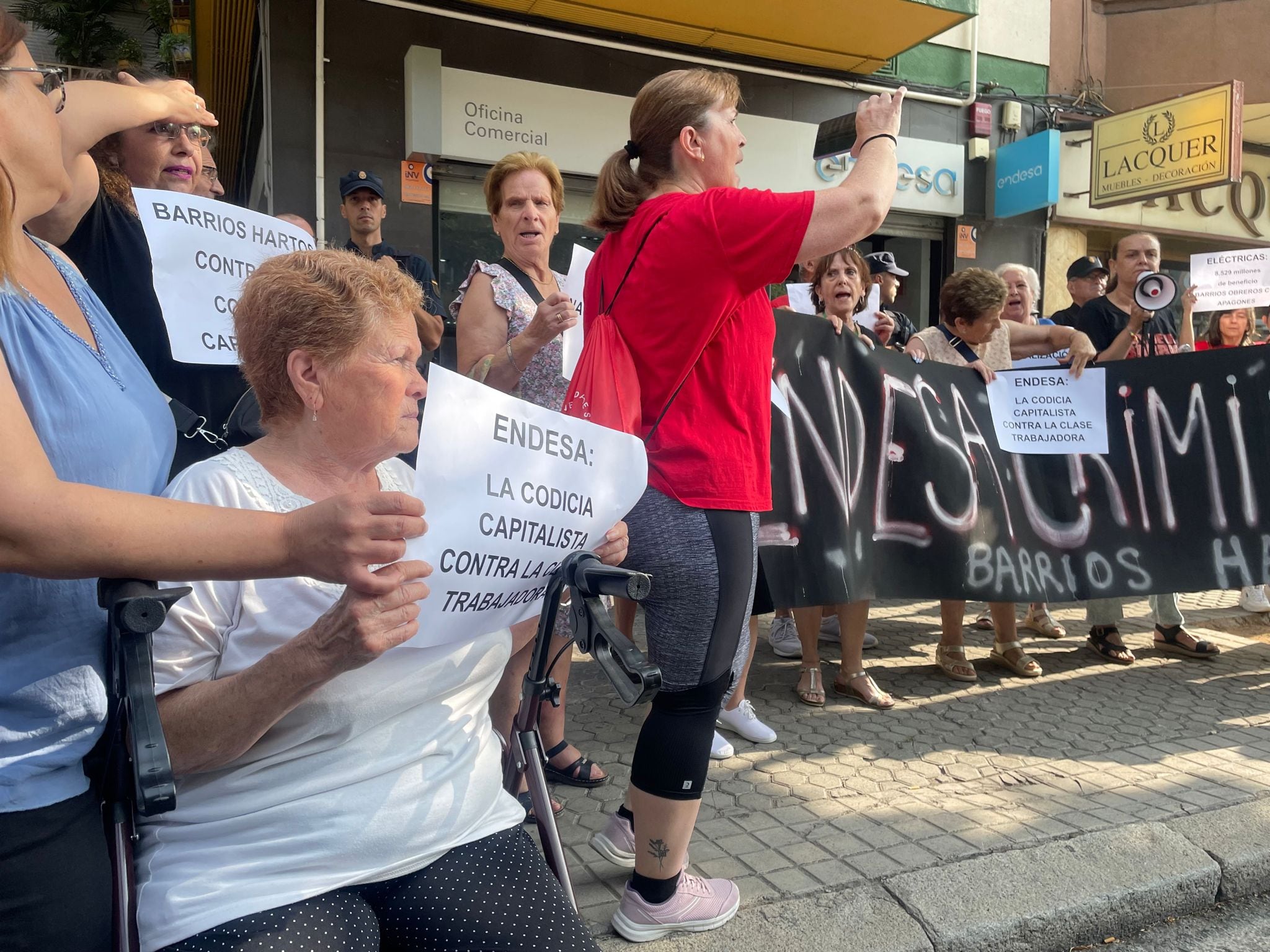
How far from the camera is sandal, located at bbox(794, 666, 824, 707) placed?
4223 millimetres

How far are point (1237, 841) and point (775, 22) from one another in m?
7.67

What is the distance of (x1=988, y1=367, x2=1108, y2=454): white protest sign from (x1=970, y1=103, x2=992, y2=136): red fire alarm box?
263 inches

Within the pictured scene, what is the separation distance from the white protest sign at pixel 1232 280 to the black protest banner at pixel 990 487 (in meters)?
1.16

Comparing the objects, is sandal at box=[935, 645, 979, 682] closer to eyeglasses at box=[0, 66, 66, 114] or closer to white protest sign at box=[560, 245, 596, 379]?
white protest sign at box=[560, 245, 596, 379]

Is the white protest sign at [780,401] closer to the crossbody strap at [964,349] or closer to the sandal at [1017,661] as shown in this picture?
the crossbody strap at [964,349]

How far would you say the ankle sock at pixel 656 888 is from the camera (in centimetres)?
229

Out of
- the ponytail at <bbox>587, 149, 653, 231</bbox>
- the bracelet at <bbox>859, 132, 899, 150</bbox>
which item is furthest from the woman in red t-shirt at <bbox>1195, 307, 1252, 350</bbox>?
the ponytail at <bbox>587, 149, 653, 231</bbox>

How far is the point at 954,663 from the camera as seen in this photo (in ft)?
15.3

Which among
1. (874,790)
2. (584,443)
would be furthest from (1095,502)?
(584,443)

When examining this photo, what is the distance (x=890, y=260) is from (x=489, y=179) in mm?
2716

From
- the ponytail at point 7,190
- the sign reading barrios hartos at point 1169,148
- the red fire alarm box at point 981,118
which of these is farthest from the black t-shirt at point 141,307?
the red fire alarm box at point 981,118

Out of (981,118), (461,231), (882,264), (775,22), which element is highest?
(775,22)

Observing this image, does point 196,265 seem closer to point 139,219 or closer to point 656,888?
point 139,219

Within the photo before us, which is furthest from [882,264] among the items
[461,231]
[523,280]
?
[461,231]
